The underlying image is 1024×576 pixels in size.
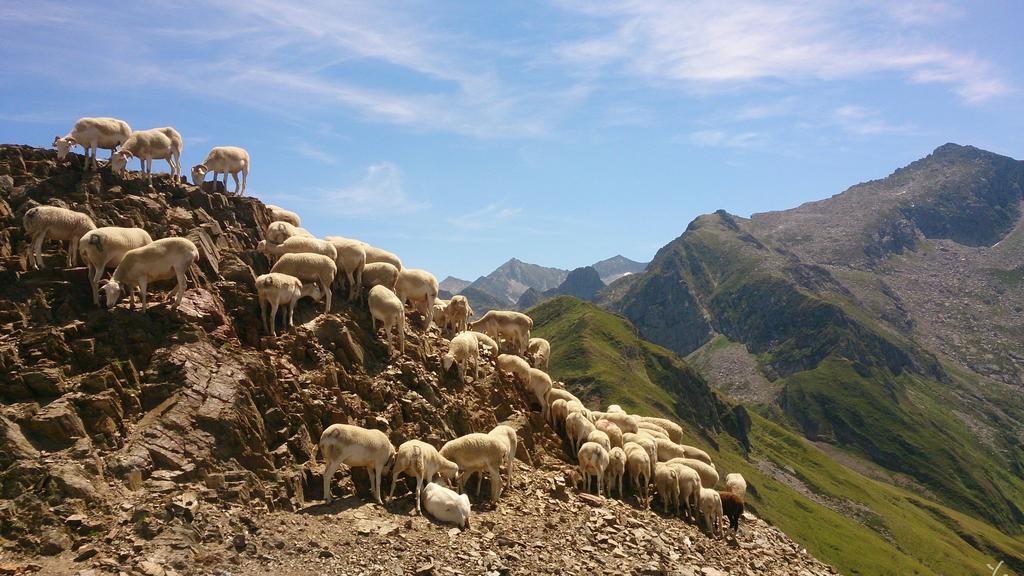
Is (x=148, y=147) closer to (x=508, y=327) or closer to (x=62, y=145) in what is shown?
(x=62, y=145)

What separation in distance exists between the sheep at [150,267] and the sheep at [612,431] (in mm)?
21712

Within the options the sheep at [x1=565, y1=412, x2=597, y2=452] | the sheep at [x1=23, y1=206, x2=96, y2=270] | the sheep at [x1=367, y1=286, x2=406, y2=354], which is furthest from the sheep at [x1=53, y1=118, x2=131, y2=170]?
the sheep at [x1=565, y1=412, x2=597, y2=452]

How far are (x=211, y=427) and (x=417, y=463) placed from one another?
6.98 m

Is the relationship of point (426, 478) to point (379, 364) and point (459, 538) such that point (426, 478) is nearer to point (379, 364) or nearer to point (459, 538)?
point (459, 538)

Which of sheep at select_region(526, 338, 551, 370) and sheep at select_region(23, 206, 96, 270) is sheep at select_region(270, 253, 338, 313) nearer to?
sheep at select_region(23, 206, 96, 270)

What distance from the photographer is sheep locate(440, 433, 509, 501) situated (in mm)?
27453

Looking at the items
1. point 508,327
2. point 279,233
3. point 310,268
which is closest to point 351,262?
point 310,268

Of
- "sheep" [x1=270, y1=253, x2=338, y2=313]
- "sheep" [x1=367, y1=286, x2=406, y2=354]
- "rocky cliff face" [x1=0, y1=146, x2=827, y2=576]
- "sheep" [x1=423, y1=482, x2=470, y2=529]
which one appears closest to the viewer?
"rocky cliff face" [x1=0, y1=146, x2=827, y2=576]

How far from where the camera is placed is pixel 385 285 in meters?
33.4

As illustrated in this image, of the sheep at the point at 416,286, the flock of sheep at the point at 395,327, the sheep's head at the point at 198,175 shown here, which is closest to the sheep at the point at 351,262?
the flock of sheep at the point at 395,327

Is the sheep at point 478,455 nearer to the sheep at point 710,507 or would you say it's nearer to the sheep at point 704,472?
the sheep at point 710,507

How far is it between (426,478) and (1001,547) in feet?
762

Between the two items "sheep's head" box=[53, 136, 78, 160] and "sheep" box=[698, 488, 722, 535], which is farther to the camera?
"sheep" box=[698, 488, 722, 535]

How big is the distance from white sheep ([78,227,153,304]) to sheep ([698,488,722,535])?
89.6 ft
